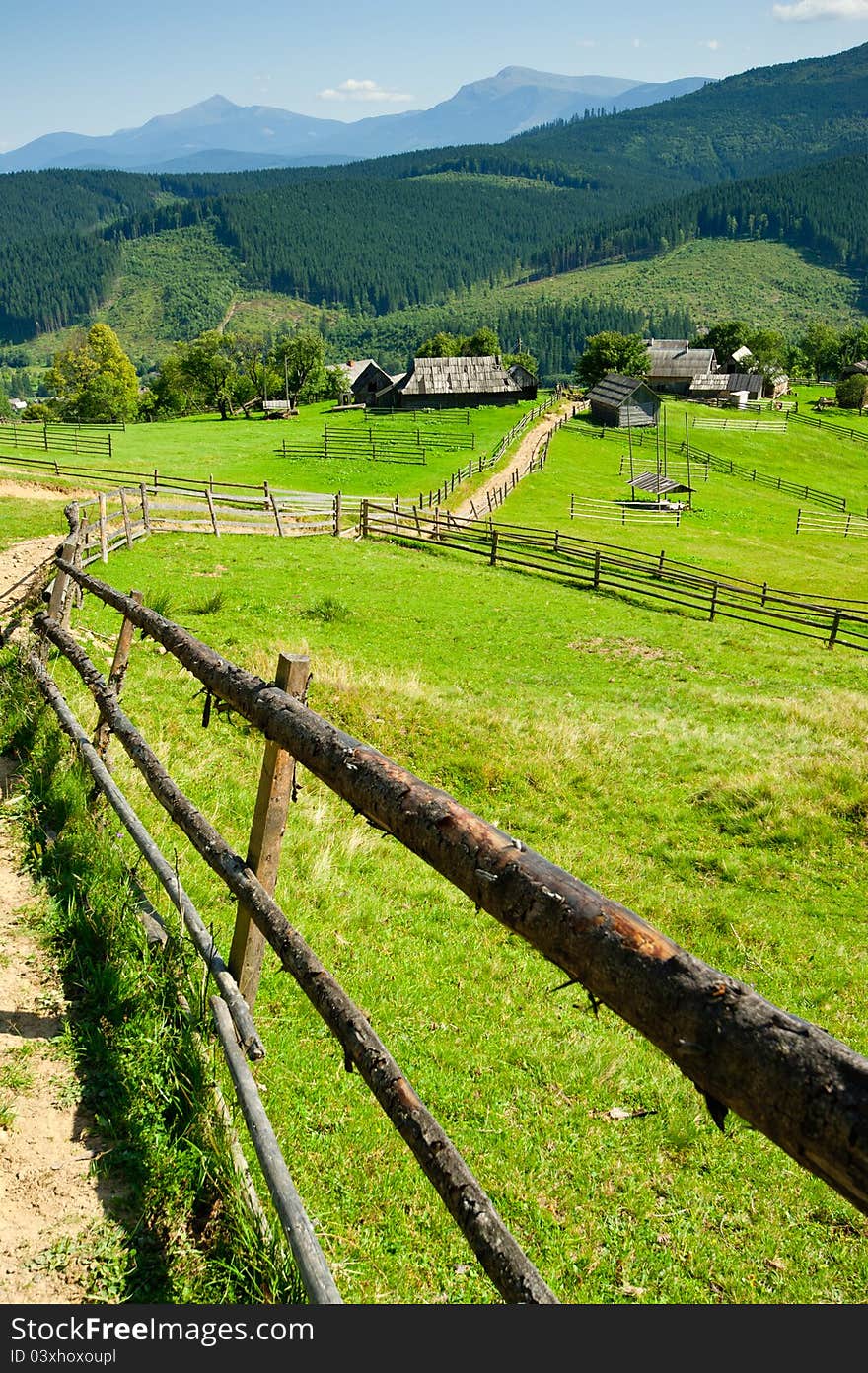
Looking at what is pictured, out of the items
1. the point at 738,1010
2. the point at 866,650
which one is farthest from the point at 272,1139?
the point at 866,650

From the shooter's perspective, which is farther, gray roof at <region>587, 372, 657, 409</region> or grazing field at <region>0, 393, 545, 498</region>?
gray roof at <region>587, 372, 657, 409</region>

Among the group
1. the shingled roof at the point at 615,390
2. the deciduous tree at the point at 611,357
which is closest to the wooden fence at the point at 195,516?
the shingled roof at the point at 615,390

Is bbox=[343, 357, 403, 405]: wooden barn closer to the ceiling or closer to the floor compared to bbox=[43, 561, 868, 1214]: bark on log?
closer to the ceiling

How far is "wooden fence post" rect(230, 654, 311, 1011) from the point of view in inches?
149

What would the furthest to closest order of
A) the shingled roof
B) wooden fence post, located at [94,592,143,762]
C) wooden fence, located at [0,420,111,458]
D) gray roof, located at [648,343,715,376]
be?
1. gray roof, located at [648,343,715,376]
2. the shingled roof
3. wooden fence, located at [0,420,111,458]
4. wooden fence post, located at [94,592,143,762]

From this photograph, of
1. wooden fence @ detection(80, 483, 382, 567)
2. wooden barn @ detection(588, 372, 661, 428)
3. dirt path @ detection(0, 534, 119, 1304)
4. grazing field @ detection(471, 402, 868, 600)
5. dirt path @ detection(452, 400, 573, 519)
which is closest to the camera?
dirt path @ detection(0, 534, 119, 1304)

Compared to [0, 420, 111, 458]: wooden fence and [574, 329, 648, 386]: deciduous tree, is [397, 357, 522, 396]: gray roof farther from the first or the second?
[0, 420, 111, 458]: wooden fence

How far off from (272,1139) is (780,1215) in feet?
10.0

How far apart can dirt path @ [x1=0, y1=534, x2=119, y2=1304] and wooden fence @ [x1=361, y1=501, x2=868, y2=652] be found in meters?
25.4

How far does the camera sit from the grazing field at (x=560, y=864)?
159 inches

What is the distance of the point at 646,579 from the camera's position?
31.6 m

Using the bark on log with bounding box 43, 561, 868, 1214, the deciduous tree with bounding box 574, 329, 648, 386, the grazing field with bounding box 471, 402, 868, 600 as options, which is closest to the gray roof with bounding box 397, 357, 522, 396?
the deciduous tree with bounding box 574, 329, 648, 386

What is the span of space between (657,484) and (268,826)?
5447 centimetres

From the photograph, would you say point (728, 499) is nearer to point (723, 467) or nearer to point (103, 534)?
point (723, 467)
